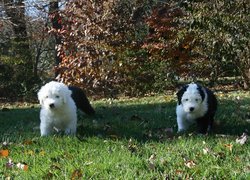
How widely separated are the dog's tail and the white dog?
1.37m

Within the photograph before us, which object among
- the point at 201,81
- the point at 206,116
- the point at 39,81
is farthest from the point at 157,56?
the point at 206,116

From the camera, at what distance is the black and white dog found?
6481 millimetres

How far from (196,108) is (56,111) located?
6.25 feet

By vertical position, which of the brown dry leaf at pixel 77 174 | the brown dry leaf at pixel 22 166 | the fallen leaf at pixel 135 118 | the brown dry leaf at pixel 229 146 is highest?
the brown dry leaf at pixel 229 146

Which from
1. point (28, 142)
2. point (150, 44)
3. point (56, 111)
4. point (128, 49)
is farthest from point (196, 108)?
point (150, 44)

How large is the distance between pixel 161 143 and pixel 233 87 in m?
13.3

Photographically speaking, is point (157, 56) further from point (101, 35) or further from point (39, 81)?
point (39, 81)

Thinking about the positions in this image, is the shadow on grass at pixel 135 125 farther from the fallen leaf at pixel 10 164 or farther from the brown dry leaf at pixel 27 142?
the fallen leaf at pixel 10 164

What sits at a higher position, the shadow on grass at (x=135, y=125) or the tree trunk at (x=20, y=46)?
the tree trunk at (x=20, y=46)

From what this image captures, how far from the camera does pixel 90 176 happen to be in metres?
4.18

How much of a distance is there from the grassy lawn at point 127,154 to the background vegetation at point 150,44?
9507 mm

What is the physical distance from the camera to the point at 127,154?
192 inches

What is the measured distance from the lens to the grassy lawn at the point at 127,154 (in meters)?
4.21

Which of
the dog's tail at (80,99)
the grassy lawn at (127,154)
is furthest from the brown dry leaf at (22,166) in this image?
the dog's tail at (80,99)
